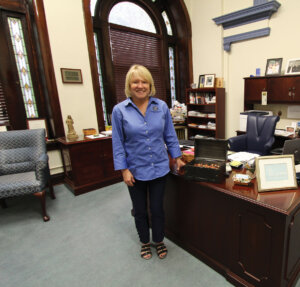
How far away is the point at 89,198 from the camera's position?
2.96m

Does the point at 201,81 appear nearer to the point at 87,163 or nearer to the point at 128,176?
the point at 87,163

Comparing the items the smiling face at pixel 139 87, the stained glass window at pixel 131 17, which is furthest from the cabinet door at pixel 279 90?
the smiling face at pixel 139 87

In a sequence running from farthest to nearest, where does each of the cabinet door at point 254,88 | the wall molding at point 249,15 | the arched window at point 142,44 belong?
the arched window at point 142,44 < the cabinet door at point 254,88 < the wall molding at point 249,15

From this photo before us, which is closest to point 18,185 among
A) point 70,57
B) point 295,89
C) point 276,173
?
point 70,57

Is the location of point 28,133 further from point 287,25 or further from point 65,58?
point 287,25

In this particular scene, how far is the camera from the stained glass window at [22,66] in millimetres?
3051

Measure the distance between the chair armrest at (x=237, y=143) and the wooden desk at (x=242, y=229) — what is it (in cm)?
177

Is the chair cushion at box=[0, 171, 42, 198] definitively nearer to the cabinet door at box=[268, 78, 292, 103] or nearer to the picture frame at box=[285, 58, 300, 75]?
the cabinet door at box=[268, 78, 292, 103]

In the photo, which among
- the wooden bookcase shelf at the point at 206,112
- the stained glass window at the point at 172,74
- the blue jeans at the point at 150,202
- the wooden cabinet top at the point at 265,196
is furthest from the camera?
the stained glass window at the point at 172,74

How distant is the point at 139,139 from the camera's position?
1.52m

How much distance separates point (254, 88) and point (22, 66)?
369 centimetres

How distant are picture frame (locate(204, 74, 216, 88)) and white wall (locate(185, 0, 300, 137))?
0.23 meters

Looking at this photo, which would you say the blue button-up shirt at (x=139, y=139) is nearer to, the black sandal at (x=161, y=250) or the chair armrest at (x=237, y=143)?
the black sandal at (x=161, y=250)

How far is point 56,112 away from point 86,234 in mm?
1895
